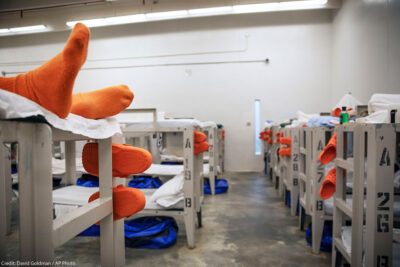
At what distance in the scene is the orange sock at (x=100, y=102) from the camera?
0.82m

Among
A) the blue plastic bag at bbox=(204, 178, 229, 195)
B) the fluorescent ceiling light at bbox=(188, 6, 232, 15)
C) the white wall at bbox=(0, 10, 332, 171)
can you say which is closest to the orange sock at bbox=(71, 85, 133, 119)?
the blue plastic bag at bbox=(204, 178, 229, 195)

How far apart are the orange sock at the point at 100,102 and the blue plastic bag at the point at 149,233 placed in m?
1.31

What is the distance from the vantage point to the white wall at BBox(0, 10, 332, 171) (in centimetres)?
510

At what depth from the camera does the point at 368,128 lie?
990mm

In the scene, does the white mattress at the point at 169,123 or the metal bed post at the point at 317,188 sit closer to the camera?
the metal bed post at the point at 317,188

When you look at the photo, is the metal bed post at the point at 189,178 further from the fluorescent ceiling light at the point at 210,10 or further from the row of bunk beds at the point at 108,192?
the fluorescent ceiling light at the point at 210,10

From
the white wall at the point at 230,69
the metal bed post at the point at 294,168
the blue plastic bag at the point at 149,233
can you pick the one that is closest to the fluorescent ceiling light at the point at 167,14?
the white wall at the point at 230,69

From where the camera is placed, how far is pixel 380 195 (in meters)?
0.97

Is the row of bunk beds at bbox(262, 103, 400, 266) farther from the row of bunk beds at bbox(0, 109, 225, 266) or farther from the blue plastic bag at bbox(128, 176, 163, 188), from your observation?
the blue plastic bag at bbox(128, 176, 163, 188)

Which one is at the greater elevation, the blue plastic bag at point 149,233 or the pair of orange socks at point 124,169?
the pair of orange socks at point 124,169

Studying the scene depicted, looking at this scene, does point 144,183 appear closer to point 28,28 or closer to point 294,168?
point 294,168

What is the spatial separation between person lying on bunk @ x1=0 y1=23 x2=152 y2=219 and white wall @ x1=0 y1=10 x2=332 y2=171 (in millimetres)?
4545

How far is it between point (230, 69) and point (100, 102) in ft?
15.7

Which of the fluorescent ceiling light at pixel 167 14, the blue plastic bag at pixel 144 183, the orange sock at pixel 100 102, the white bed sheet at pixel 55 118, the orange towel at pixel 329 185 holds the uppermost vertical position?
the fluorescent ceiling light at pixel 167 14
